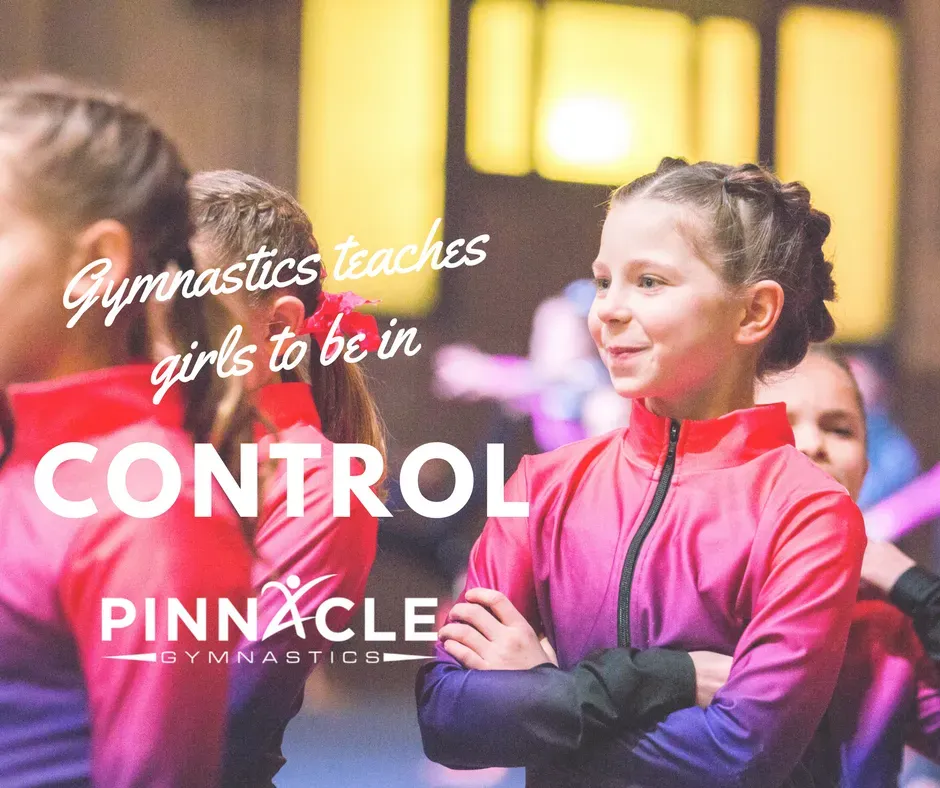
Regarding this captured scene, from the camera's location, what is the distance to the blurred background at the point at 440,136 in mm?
2086

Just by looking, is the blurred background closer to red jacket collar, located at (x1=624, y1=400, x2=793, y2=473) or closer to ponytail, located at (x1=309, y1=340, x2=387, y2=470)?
ponytail, located at (x1=309, y1=340, x2=387, y2=470)

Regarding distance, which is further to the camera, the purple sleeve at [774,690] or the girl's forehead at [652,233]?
the girl's forehead at [652,233]

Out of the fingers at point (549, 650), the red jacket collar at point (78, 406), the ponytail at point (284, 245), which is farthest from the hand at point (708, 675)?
the red jacket collar at point (78, 406)

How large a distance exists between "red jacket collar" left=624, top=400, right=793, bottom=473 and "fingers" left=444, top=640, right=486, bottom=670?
1.56 feet

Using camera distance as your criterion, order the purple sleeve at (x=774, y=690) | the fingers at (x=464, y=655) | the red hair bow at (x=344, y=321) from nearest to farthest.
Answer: the purple sleeve at (x=774, y=690) < the fingers at (x=464, y=655) < the red hair bow at (x=344, y=321)

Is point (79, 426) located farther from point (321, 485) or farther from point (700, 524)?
point (700, 524)

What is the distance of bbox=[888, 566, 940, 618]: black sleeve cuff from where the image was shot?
213 centimetres

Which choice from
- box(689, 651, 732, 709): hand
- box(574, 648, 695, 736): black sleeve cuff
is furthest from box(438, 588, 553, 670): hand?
box(689, 651, 732, 709): hand

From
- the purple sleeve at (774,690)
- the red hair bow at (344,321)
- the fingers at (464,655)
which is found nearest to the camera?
the purple sleeve at (774,690)

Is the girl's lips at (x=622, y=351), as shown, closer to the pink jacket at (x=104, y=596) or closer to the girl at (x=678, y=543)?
the girl at (x=678, y=543)

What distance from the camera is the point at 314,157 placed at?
2.10 metres

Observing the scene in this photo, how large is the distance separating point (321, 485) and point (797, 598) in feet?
2.91

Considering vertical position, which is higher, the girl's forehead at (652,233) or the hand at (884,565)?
the girl's forehead at (652,233)

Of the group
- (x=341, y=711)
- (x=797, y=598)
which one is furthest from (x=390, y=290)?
(x=797, y=598)
